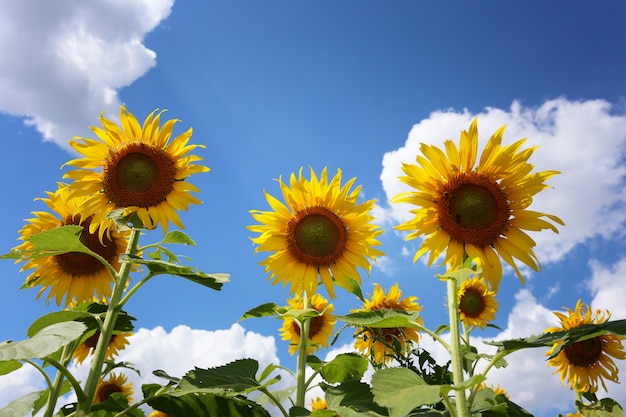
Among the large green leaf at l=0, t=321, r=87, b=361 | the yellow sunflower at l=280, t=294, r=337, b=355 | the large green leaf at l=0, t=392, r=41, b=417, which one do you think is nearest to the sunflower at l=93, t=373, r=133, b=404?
the yellow sunflower at l=280, t=294, r=337, b=355

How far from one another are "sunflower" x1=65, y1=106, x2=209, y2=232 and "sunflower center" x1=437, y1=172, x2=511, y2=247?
6.55 ft

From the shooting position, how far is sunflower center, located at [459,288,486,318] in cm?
760

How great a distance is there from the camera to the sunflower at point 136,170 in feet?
14.7

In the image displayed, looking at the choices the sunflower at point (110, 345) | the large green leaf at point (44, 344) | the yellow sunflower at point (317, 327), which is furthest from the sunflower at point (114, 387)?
the large green leaf at point (44, 344)

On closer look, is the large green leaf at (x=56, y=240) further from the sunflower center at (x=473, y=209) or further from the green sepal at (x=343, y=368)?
the sunflower center at (x=473, y=209)

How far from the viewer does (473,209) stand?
12.4 feet

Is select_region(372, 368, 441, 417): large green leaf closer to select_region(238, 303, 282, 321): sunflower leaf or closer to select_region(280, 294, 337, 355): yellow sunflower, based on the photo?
select_region(238, 303, 282, 321): sunflower leaf

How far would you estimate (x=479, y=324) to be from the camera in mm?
7523

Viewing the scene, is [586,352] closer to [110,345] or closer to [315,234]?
[315,234]

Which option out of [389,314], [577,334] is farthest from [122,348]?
[577,334]

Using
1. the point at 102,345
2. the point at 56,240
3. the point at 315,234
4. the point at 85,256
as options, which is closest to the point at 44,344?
the point at 102,345

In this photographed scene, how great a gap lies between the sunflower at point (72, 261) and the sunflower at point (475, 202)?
2.86 metres

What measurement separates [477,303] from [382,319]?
491 cm

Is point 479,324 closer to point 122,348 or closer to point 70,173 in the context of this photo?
point 122,348
